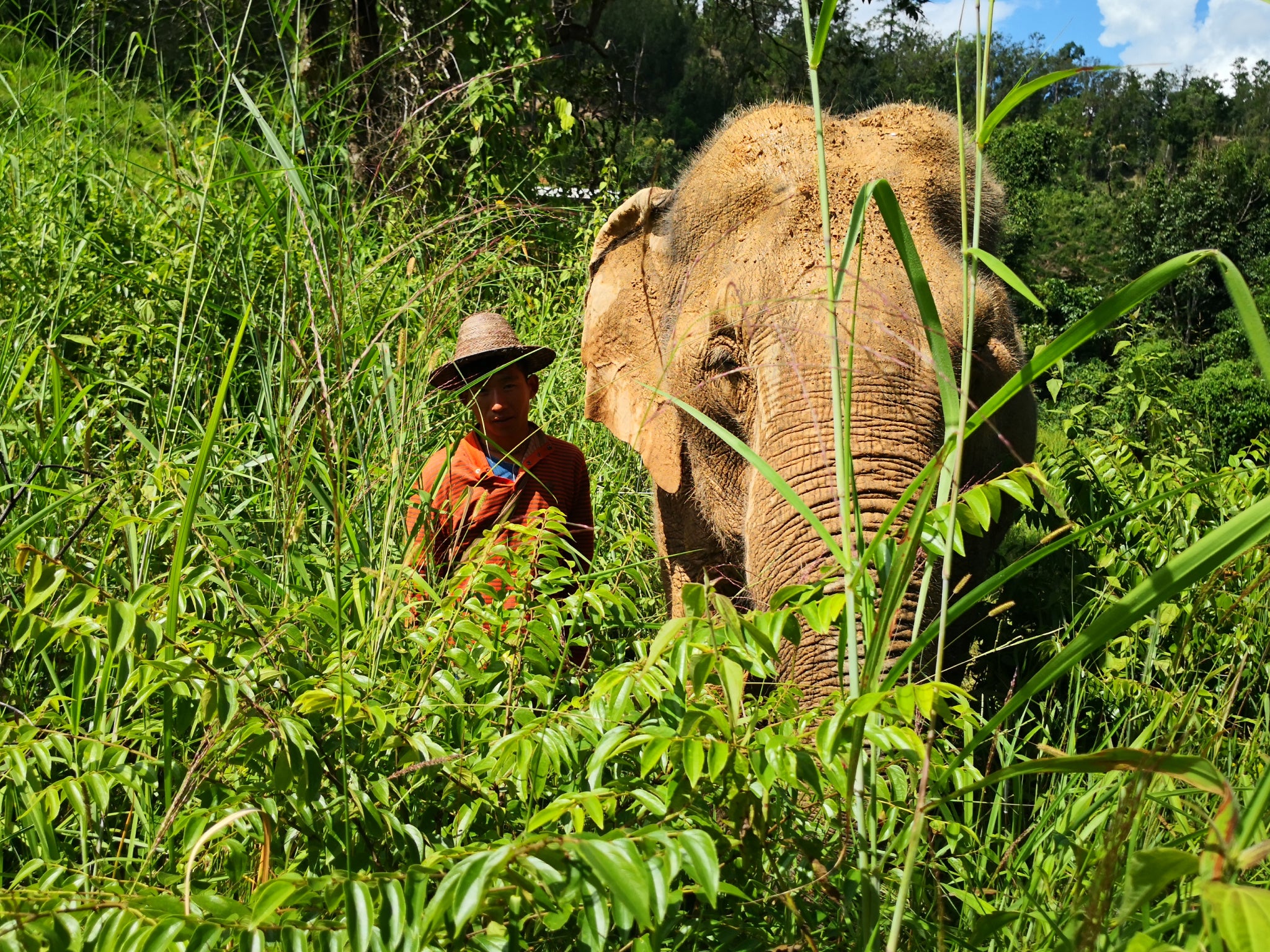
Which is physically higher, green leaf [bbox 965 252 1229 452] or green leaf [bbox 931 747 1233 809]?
green leaf [bbox 965 252 1229 452]

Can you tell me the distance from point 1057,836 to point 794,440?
1793 millimetres

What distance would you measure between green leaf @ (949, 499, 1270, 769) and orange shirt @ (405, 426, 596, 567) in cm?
197

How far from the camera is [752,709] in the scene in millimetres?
1744

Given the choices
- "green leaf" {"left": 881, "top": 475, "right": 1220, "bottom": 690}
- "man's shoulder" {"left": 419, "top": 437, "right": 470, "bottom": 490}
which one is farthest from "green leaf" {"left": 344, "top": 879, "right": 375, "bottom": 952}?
"man's shoulder" {"left": 419, "top": 437, "right": 470, "bottom": 490}

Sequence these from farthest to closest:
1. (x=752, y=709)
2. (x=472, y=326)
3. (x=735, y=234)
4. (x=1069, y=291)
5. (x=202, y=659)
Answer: (x=1069, y=291) → (x=735, y=234) → (x=472, y=326) → (x=752, y=709) → (x=202, y=659)

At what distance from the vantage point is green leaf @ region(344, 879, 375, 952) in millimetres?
1097

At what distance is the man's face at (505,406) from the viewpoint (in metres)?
3.62

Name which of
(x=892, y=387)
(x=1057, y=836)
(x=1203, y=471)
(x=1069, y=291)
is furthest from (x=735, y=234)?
(x=1069, y=291)

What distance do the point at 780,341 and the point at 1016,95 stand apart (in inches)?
88.2

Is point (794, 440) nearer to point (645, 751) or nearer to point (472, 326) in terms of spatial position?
point (472, 326)

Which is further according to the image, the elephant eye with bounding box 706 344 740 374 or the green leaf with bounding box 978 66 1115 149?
the elephant eye with bounding box 706 344 740 374

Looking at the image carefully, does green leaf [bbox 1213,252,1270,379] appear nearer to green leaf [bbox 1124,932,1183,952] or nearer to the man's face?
green leaf [bbox 1124,932,1183,952]

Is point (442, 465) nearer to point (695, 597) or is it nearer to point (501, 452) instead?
point (501, 452)

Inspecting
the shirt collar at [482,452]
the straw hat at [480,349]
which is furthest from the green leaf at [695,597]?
the straw hat at [480,349]
